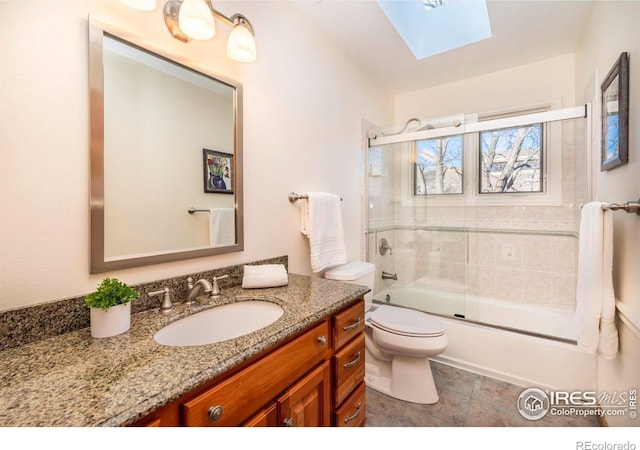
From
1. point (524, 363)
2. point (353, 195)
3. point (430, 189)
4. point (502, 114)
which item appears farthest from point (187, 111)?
point (502, 114)

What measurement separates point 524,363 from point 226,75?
97.0 inches

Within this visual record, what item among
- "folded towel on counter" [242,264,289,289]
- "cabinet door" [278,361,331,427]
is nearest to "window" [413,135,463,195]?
"folded towel on counter" [242,264,289,289]

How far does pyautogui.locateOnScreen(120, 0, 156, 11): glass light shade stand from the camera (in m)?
0.97

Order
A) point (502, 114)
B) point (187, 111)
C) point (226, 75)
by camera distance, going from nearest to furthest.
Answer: point (187, 111) → point (226, 75) → point (502, 114)

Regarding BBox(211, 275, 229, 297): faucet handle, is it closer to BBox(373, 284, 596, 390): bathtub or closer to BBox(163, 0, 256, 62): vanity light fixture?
BBox(163, 0, 256, 62): vanity light fixture

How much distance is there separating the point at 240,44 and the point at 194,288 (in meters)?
1.05

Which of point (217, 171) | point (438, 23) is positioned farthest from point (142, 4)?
point (438, 23)

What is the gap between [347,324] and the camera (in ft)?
3.92

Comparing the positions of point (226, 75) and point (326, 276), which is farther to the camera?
point (326, 276)

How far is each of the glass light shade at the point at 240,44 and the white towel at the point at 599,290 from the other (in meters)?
1.73

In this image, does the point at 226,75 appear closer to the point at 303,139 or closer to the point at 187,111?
the point at 187,111

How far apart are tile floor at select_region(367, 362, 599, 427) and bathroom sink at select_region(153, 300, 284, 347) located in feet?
3.16

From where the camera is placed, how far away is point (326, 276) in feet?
6.20

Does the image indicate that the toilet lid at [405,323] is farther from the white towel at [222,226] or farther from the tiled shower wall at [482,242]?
the white towel at [222,226]
